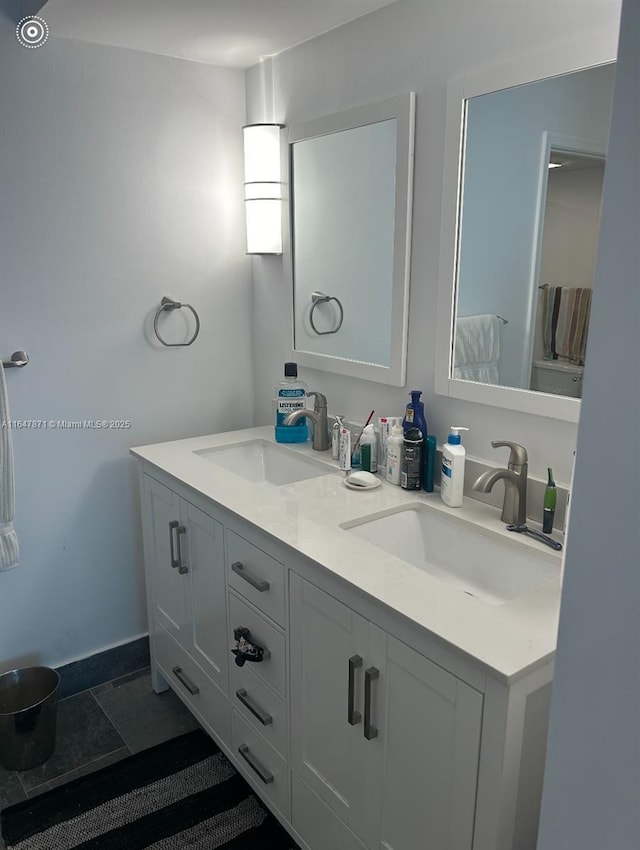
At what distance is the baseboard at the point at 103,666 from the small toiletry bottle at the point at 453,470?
54.7 inches

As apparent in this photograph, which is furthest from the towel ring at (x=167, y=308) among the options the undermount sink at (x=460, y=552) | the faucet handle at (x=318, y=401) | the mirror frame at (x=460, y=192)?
the undermount sink at (x=460, y=552)

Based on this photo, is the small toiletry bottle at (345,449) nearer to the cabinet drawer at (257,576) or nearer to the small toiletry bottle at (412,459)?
the small toiletry bottle at (412,459)

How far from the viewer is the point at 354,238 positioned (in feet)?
6.35

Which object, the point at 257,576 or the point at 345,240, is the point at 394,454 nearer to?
the point at 257,576

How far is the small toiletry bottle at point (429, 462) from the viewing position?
1686mm

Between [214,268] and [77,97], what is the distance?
0.66 metres

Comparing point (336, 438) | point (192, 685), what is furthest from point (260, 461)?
point (192, 685)

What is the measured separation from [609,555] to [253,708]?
57.7 inches

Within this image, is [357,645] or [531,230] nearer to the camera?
[357,645]

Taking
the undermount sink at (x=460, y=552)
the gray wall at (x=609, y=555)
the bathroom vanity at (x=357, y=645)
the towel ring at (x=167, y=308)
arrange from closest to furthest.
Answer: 1. the gray wall at (x=609, y=555)
2. the bathroom vanity at (x=357, y=645)
3. the undermount sink at (x=460, y=552)
4. the towel ring at (x=167, y=308)

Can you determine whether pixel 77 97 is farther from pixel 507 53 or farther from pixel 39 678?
pixel 39 678

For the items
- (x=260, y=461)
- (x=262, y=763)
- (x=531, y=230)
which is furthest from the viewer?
(x=260, y=461)

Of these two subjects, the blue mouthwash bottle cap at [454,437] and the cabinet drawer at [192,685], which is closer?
the blue mouthwash bottle cap at [454,437]

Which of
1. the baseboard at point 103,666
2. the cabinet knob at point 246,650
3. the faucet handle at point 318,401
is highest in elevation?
the faucet handle at point 318,401
